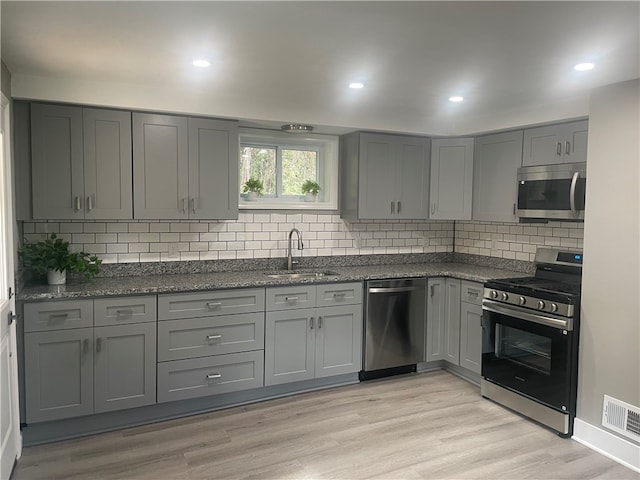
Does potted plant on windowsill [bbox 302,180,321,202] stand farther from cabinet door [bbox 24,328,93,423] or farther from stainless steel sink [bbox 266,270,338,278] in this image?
cabinet door [bbox 24,328,93,423]

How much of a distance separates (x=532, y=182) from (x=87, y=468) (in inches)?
147

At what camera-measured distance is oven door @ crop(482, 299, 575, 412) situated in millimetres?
3203

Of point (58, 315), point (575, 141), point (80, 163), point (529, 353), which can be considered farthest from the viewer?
point (575, 141)

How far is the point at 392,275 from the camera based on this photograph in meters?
4.17

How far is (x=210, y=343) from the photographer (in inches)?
138

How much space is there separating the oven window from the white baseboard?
0.40m

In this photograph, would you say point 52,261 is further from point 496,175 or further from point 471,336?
point 496,175

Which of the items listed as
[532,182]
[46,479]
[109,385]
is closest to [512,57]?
[532,182]

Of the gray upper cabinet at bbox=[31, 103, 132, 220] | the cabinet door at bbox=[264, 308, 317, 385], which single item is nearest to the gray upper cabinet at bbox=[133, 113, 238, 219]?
the gray upper cabinet at bbox=[31, 103, 132, 220]

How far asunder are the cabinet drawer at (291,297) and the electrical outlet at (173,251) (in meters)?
0.88

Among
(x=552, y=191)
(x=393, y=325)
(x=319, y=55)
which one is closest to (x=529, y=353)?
(x=393, y=325)

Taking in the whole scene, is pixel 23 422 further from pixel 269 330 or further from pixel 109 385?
pixel 269 330

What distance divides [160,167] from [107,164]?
36 centimetres

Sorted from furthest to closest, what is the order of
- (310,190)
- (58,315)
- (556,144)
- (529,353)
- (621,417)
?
(310,190) < (556,144) < (529,353) < (58,315) < (621,417)
